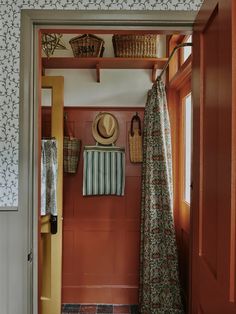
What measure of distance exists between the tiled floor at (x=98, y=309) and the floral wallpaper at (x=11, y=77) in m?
1.88

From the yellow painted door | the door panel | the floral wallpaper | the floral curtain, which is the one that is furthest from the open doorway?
the door panel

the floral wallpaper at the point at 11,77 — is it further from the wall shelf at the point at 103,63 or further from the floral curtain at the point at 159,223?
the wall shelf at the point at 103,63

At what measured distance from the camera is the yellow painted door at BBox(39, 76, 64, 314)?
2842 millimetres

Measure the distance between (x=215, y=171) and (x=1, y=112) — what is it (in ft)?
3.37

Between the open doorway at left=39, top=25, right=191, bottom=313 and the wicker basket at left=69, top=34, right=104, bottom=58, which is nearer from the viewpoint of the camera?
the wicker basket at left=69, top=34, right=104, bottom=58

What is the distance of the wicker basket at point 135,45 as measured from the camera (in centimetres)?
297

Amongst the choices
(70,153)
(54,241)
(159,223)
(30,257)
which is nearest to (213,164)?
(30,257)

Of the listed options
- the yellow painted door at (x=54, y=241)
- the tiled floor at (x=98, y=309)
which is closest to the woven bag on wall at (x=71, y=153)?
the yellow painted door at (x=54, y=241)

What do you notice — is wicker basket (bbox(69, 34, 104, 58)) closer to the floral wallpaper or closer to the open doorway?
the open doorway

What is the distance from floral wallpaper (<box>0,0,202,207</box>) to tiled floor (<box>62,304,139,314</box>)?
74.2 inches

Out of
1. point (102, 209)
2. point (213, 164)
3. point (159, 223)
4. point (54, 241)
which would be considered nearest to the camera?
point (213, 164)

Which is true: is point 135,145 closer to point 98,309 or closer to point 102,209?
point 102,209

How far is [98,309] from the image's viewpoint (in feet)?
10.4

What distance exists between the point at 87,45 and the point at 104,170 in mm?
1117
